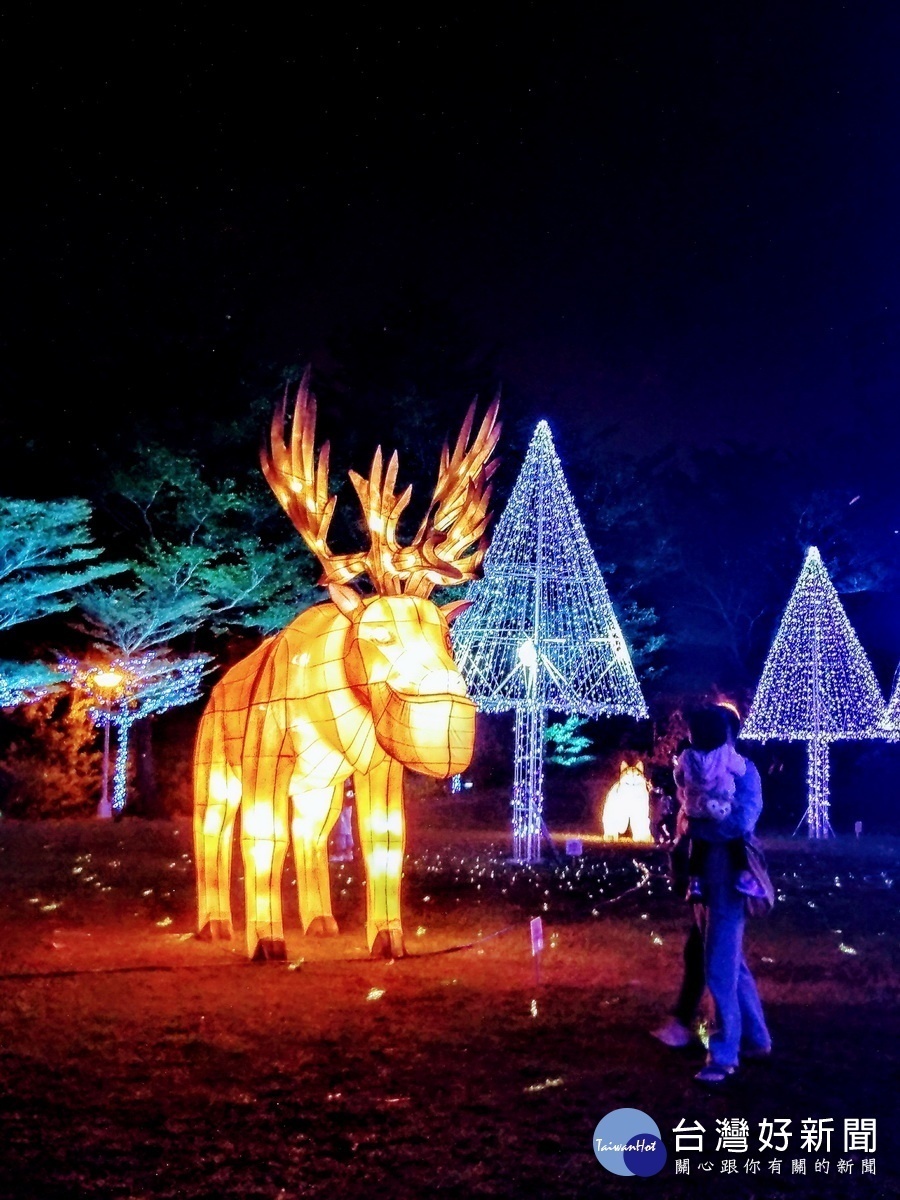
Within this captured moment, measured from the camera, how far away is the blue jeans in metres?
5.97

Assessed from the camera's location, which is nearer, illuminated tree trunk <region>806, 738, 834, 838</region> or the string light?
the string light

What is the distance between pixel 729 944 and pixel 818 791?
2002cm

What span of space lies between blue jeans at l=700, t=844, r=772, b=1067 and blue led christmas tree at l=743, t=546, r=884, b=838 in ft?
66.2

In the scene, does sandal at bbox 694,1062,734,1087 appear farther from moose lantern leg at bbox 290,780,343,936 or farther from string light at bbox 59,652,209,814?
string light at bbox 59,652,209,814

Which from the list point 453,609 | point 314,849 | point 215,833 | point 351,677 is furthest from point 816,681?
point 351,677

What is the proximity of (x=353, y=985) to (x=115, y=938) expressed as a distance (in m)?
2.91

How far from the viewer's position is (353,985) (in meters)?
8.03

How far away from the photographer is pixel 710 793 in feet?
20.0

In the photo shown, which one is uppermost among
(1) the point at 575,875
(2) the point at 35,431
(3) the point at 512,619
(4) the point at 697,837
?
(2) the point at 35,431

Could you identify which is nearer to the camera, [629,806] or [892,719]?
[629,806]

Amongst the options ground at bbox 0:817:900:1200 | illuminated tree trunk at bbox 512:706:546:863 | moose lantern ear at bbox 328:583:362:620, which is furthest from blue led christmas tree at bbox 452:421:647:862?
moose lantern ear at bbox 328:583:362:620

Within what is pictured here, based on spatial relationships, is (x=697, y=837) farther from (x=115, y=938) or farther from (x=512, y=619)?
(x=512, y=619)

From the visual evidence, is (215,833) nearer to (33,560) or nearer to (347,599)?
(347,599)

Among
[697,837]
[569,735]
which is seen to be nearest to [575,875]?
[697,837]
